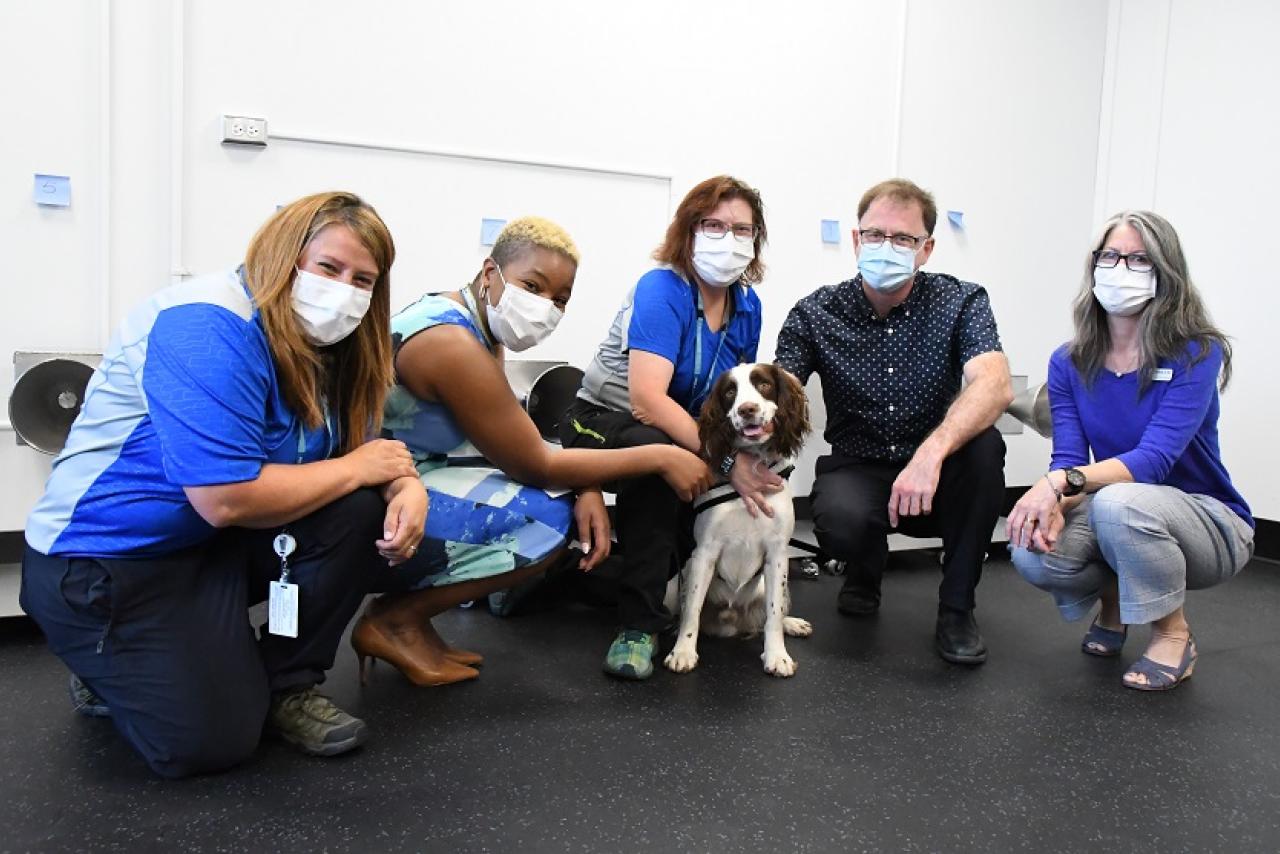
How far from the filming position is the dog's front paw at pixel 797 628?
262cm

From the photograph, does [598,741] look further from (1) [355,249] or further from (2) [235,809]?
(1) [355,249]

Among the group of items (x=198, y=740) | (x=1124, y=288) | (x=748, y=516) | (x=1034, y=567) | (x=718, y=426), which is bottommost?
(x=198, y=740)

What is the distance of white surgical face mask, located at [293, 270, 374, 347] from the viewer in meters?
1.63

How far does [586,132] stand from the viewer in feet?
11.3

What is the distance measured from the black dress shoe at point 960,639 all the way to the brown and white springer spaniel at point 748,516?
1.40 ft

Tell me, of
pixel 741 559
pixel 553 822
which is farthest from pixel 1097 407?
pixel 553 822

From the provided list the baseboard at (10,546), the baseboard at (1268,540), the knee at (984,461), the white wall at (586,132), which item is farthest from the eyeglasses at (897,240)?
the baseboard at (10,546)

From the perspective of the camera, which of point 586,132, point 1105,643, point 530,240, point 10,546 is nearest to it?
point 530,240

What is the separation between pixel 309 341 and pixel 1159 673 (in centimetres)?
207

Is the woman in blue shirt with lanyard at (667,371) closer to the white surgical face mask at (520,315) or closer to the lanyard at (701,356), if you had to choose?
the lanyard at (701,356)

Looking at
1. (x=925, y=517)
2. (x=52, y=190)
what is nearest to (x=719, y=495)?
(x=925, y=517)

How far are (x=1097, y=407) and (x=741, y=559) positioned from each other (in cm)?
100

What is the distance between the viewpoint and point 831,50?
3.88 meters

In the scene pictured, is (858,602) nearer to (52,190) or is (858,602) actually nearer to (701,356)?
(701,356)
